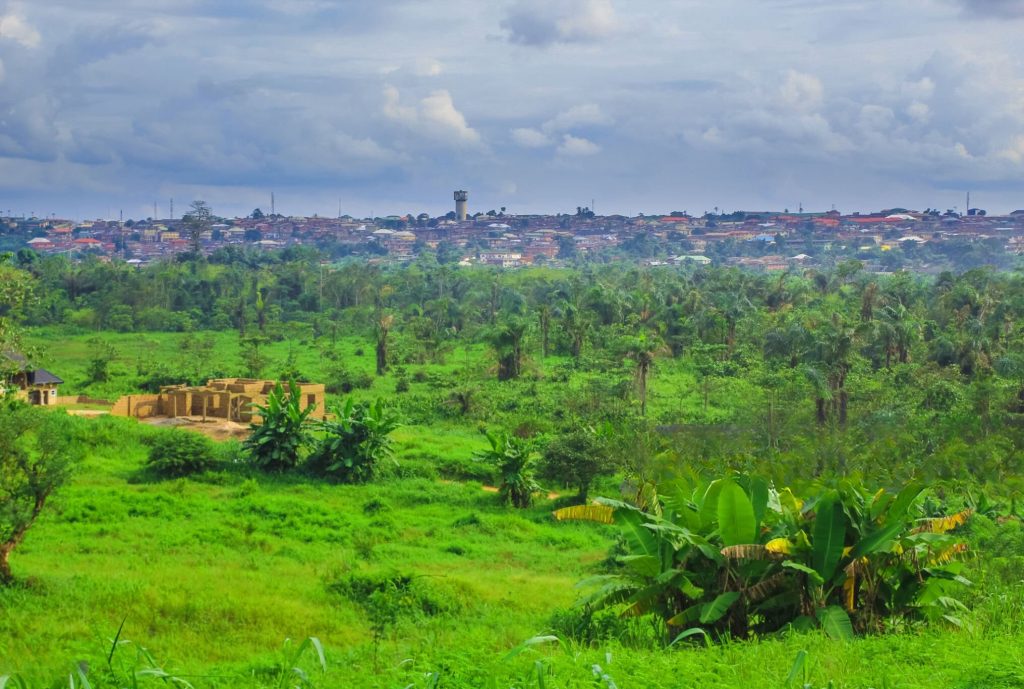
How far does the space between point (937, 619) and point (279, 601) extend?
295 inches

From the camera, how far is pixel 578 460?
22000 millimetres

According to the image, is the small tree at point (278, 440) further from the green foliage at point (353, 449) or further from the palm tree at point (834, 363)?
the palm tree at point (834, 363)

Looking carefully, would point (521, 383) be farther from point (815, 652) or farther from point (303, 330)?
point (815, 652)

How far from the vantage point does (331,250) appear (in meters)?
123

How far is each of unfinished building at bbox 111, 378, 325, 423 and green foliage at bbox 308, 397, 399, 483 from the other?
5.96 meters

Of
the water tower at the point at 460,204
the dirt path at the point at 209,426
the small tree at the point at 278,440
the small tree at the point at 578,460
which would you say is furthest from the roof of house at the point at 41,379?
the water tower at the point at 460,204

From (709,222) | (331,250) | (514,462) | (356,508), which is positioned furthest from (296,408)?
(709,222)

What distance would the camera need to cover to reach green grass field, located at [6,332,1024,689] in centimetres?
651

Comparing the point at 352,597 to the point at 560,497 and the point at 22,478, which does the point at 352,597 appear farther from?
the point at 560,497

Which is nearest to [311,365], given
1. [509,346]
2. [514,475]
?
[509,346]

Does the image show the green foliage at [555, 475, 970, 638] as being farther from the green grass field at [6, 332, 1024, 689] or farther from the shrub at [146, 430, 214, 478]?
the shrub at [146, 430, 214, 478]

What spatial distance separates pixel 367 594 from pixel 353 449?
941 cm

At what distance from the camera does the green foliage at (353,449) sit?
21.9 meters

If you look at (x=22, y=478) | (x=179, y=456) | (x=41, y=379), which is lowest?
(x=179, y=456)
